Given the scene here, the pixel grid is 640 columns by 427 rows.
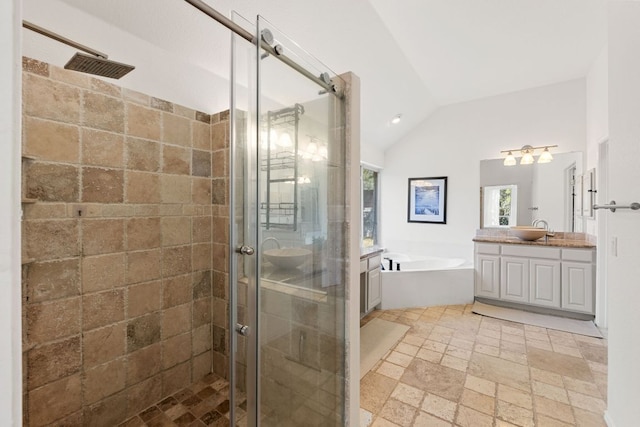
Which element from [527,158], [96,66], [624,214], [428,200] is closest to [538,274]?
[527,158]

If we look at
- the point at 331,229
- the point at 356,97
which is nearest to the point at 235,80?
the point at 356,97

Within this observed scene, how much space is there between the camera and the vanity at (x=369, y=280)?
2.99m

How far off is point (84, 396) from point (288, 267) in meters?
1.47

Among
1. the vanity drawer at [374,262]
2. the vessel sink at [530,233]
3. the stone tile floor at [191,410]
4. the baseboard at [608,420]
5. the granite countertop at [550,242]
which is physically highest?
the vessel sink at [530,233]

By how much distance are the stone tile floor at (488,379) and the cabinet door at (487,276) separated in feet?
2.03

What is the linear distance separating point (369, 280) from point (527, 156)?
2.89 meters

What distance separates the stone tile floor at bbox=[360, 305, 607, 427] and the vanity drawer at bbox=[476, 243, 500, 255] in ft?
3.09

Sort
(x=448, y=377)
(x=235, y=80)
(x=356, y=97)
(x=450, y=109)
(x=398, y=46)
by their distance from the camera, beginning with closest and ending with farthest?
(x=235, y=80) < (x=356, y=97) < (x=448, y=377) < (x=398, y=46) < (x=450, y=109)

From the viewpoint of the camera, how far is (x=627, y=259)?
1.35m

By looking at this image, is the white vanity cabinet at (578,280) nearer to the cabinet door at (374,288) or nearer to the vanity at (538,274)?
the vanity at (538,274)

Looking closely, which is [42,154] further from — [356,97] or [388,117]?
[388,117]

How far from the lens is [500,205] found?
4098mm

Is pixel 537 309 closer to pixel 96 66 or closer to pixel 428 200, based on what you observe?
pixel 428 200
